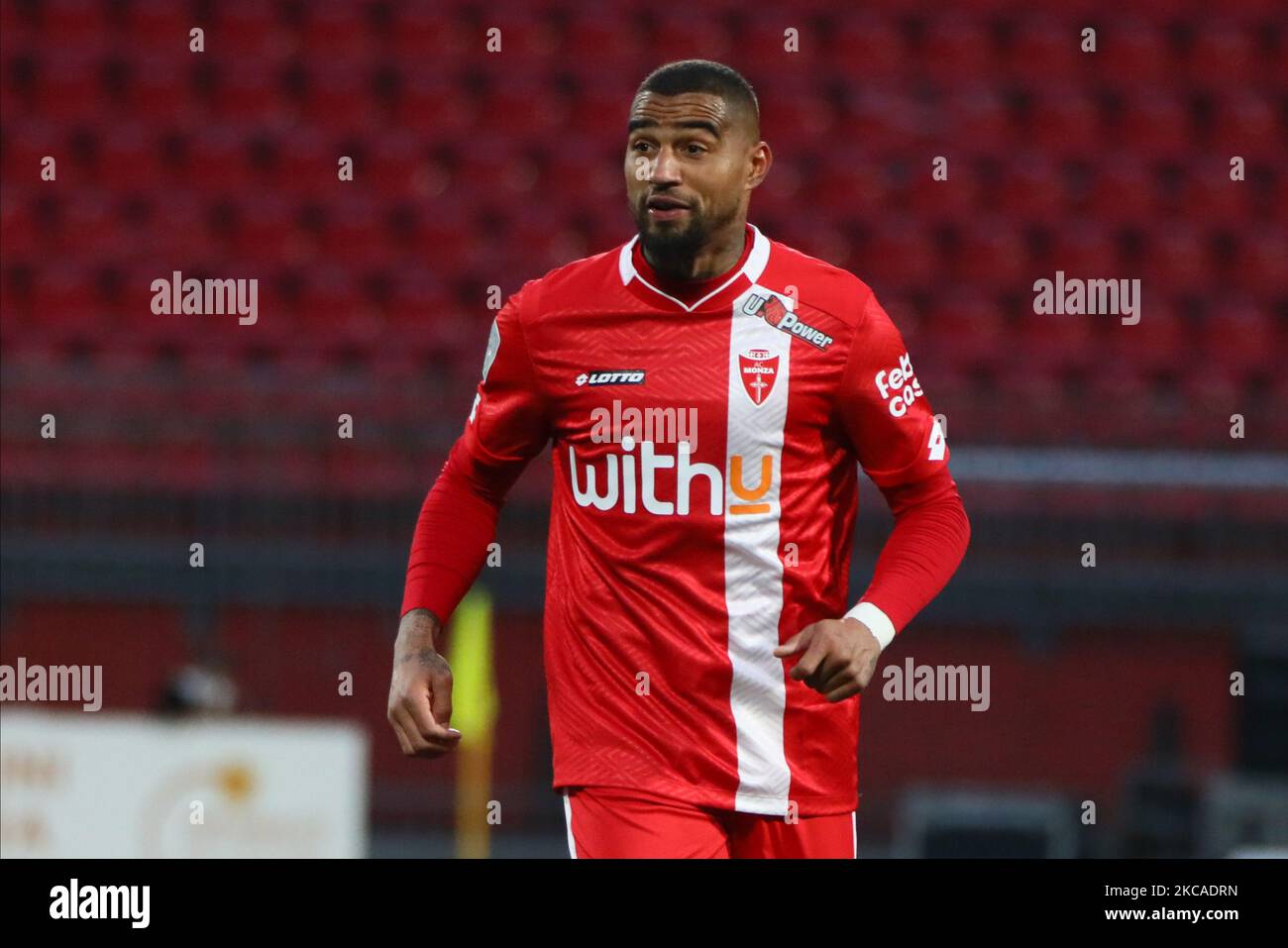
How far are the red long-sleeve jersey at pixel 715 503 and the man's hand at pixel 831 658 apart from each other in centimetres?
15

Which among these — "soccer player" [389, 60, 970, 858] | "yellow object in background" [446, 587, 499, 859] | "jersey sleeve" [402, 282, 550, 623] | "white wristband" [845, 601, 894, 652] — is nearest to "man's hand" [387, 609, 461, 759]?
"soccer player" [389, 60, 970, 858]

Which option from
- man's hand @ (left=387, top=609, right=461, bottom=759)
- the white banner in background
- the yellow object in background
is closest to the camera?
man's hand @ (left=387, top=609, right=461, bottom=759)

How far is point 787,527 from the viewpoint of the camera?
3.34 m

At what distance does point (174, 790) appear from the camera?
229 inches

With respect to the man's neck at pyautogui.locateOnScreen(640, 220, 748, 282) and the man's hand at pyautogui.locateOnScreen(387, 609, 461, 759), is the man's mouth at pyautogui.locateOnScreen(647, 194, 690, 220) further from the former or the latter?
the man's hand at pyautogui.locateOnScreen(387, 609, 461, 759)

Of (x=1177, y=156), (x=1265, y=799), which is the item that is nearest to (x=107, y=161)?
(x=1177, y=156)

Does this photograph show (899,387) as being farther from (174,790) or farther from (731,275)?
(174,790)

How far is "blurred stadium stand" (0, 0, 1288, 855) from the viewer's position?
6801 mm

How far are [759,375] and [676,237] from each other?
27 centimetres

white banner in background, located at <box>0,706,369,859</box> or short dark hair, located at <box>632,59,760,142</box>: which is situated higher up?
short dark hair, located at <box>632,59,760,142</box>

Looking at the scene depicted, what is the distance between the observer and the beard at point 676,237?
329 cm

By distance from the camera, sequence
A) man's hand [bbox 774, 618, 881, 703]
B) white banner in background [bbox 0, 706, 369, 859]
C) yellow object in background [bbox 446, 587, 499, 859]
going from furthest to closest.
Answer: yellow object in background [bbox 446, 587, 499, 859] < white banner in background [bbox 0, 706, 369, 859] < man's hand [bbox 774, 618, 881, 703]
